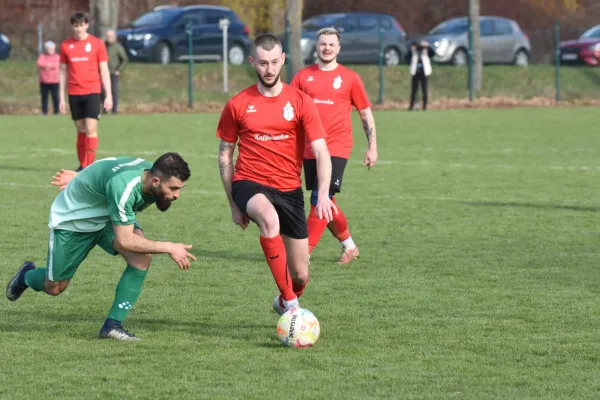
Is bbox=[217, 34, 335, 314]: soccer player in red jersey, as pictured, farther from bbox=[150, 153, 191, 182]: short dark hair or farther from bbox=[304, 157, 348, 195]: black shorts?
bbox=[304, 157, 348, 195]: black shorts

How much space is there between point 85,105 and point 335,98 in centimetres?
700

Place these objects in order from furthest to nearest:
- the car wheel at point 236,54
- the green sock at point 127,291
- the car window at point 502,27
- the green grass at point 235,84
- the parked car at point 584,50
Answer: the parked car at point 584,50 → the car window at point 502,27 → the car wheel at point 236,54 → the green grass at point 235,84 → the green sock at point 127,291

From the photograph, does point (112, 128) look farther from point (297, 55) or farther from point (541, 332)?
point (541, 332)

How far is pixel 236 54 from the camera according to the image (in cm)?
3606

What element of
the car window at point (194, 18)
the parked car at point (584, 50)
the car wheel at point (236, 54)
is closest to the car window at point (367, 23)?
the car wheel at point (236, 54)

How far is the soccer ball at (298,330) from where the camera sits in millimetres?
6566

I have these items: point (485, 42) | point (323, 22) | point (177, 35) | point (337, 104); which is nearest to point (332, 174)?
point (337, 104)

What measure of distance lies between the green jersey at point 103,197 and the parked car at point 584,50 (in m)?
34.7

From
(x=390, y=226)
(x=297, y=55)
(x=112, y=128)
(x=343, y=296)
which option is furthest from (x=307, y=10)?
(x=343, y=296)

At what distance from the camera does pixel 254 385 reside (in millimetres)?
5770

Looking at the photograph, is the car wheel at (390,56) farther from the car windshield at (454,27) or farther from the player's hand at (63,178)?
the player's hand at (63,178)

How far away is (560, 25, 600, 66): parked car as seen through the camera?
129 feet

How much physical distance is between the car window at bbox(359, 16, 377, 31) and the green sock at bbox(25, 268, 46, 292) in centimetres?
3032

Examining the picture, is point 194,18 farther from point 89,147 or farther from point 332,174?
point 332,174
